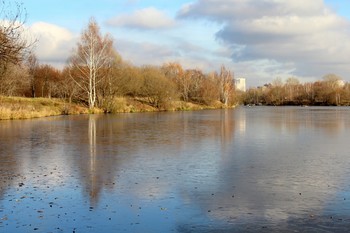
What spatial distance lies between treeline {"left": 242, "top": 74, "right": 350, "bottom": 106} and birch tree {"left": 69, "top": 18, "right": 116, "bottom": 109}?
75391 millimetres

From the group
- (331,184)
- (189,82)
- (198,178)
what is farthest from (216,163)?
(189,82)

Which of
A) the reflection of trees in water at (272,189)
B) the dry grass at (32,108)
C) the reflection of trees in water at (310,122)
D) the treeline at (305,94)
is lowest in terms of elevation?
the reflection of trees in water at (272,189)

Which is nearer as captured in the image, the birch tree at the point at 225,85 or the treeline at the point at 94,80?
the treeline at the point at 94,80

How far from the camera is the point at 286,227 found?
6168 millimetres

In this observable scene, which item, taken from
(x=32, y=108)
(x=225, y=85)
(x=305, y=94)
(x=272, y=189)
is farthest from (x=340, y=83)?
(x=272, y=189)

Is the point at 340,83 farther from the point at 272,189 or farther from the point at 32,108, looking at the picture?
the point at 272,189

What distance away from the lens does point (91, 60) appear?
4797 cm

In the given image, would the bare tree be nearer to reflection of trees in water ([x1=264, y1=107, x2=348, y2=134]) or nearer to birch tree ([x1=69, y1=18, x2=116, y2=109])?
birch tree ([x1=69, y1=18, x2=116, y2=109])

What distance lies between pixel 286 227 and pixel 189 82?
82135 millimetres

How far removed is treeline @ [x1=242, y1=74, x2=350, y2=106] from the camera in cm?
10900

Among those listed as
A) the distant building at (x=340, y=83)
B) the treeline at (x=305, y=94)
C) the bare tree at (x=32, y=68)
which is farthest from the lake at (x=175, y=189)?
the distant building at (x=340, y=83)

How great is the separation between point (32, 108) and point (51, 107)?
545cm

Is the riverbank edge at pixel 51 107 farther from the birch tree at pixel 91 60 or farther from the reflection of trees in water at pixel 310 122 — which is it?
the reflection of trees in water at pixel 310 122

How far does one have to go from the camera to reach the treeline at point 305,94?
109000 millimetres
